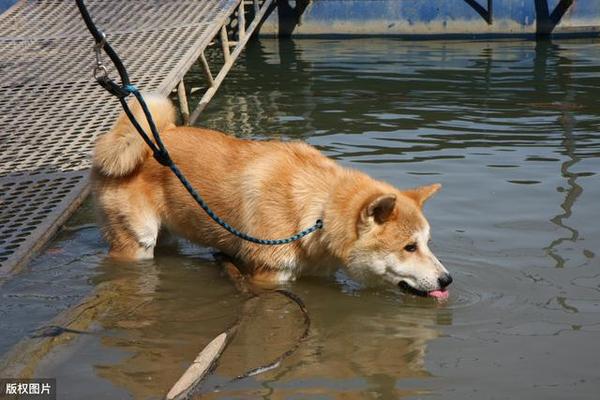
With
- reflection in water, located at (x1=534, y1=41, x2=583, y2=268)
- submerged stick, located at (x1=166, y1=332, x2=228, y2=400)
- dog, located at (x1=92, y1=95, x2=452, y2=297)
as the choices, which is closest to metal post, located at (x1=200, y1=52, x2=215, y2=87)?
reflection in water, located at (x1=534, y1=41, x2=583, y2=268)

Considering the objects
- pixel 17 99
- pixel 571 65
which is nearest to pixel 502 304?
pixel 17 99

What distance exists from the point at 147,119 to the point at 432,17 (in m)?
12.2

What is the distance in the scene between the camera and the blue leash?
4.50m

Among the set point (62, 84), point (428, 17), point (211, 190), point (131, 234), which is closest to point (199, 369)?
point (211, 190)

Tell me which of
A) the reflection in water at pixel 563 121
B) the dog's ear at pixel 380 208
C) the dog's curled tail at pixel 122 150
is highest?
the dog's curled tail at pixel 122 150

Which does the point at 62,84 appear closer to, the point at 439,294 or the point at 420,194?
the point at 420,194

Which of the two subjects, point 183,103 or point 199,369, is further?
point 183,103

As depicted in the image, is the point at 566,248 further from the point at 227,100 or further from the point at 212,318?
the point at 227,100

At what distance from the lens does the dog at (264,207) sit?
17.1 feet

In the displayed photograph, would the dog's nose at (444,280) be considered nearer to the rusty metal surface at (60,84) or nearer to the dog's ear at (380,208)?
the dog's ear at (380,208)

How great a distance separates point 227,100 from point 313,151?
6.21m

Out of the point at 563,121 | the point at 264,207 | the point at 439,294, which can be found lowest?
the point at 563,121

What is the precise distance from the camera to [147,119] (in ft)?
16.7

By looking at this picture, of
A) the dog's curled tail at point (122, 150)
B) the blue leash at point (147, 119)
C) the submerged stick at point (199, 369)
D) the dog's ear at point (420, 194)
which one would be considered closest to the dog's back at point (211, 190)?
the dog's curled tail at point (122, 150)
